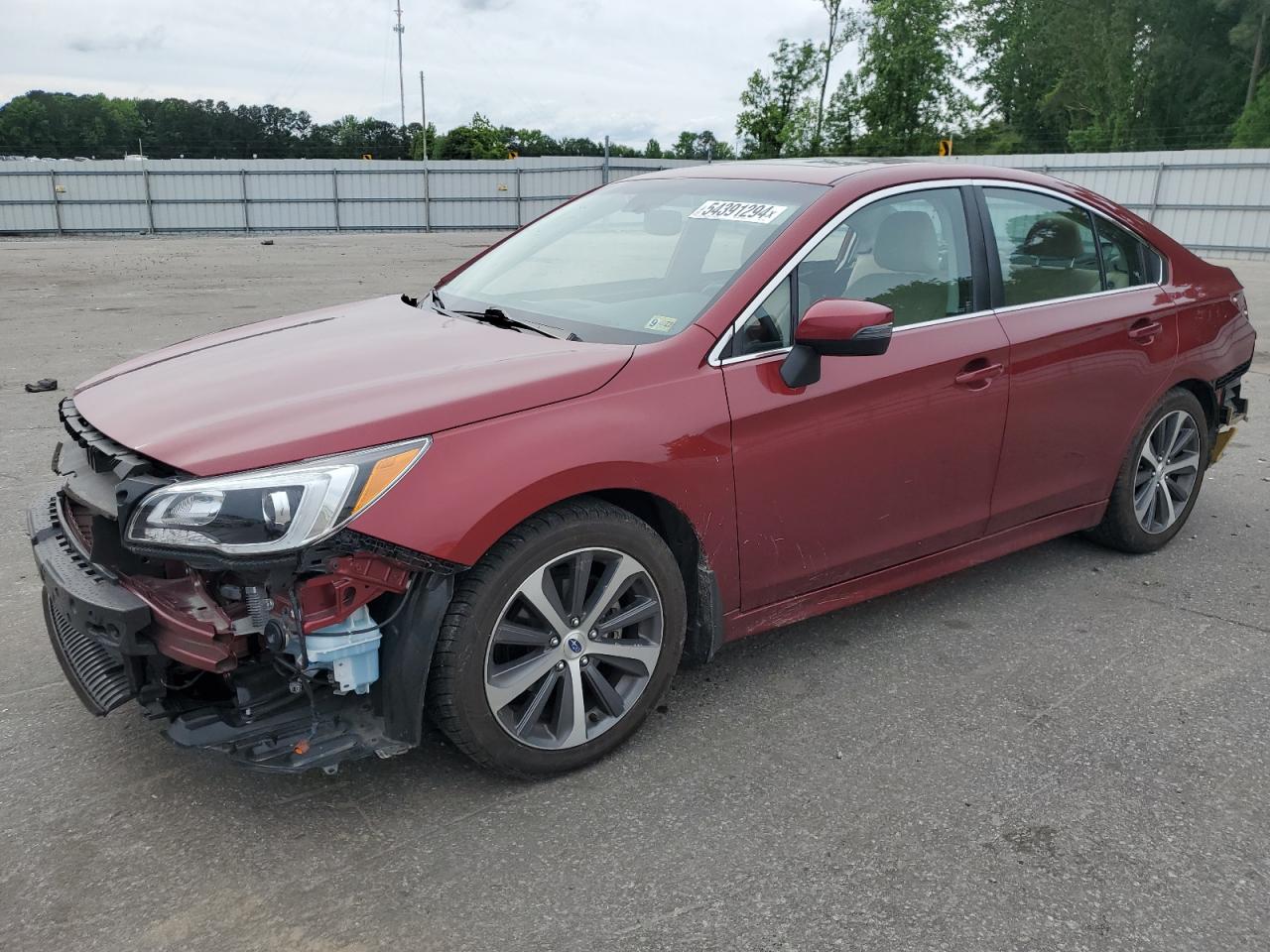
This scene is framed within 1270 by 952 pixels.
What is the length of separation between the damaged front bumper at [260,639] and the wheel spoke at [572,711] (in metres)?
0.43

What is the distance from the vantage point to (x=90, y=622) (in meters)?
2.54

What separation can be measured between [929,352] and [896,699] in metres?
1.15

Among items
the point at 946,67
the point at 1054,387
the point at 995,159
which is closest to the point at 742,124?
the point at 946,67

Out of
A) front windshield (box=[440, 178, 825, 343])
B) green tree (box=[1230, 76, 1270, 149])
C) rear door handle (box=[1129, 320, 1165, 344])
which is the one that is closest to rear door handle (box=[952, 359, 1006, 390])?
front windshield (box=[440, 178, 825, 343])

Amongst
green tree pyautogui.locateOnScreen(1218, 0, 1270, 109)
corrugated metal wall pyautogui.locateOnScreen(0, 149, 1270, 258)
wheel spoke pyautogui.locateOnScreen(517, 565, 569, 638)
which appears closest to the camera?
wheel spoke pyautogui.locateOnScreen(517, 565, 569, 638)

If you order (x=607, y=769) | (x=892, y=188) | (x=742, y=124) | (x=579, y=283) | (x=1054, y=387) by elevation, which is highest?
(x=742, y=124)

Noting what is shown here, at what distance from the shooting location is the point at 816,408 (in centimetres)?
325

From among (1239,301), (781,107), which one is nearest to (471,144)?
(781,107)

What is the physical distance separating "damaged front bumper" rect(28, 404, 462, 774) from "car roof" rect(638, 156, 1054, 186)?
2.02 m

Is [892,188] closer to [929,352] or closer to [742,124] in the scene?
[929,352]

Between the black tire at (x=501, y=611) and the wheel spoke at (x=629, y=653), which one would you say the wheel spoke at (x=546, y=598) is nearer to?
the black tire at (x=501, y=611)

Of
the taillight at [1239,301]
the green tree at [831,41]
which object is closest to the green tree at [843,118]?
the green tree at [831,41]

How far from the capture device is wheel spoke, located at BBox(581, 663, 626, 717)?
2930 mm

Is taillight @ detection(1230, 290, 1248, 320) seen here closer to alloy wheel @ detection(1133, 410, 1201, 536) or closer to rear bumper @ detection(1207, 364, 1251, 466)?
rear bumper @ detection(1207, 364, 1251, 466)
